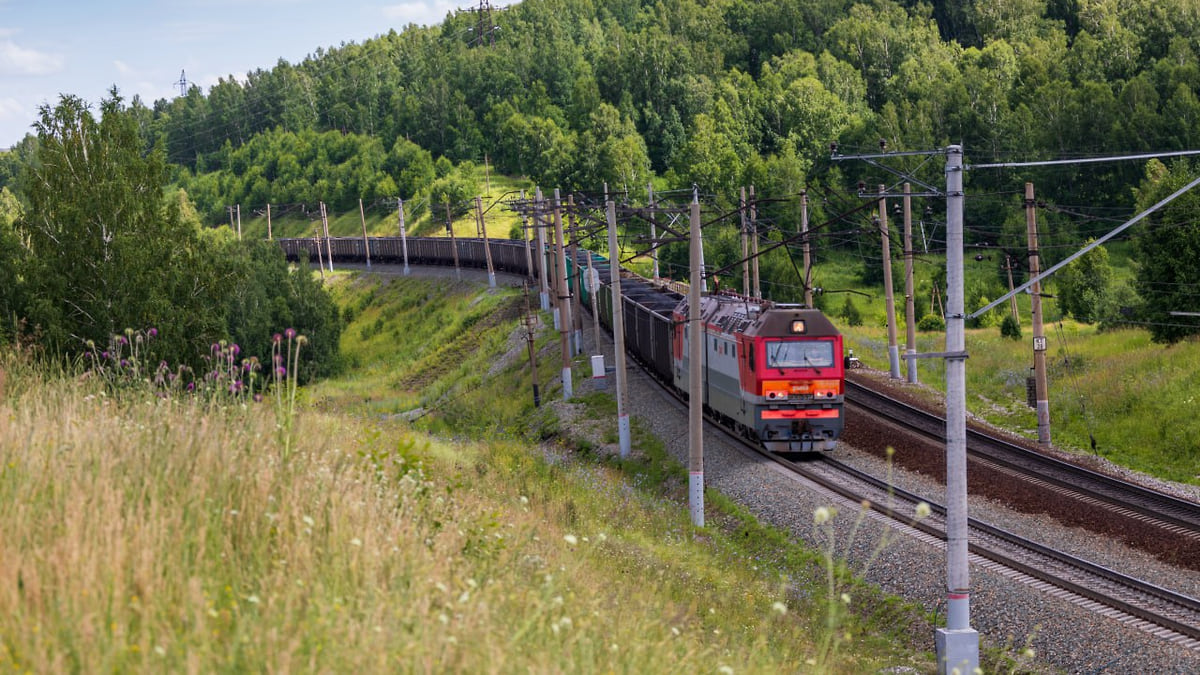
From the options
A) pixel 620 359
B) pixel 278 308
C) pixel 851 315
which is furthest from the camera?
pixel 851 315

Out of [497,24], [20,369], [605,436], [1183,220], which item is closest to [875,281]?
[1183,220]

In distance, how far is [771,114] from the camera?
11700 centimetres

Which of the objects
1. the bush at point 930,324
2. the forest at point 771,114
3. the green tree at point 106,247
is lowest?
the bush at point 930,324

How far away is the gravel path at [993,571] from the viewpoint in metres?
14.7

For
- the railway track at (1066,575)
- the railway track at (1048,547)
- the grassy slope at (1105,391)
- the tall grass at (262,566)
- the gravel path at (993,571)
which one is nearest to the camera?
the tall grass at (262,566)

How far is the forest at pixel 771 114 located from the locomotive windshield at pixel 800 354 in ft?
70.0

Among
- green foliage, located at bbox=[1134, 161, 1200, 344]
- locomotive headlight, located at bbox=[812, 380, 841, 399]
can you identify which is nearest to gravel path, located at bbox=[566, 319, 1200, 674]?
locomotive headlight, located at bbox=[812, 380, 841, 399]

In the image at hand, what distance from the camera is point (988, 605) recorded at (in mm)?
16891

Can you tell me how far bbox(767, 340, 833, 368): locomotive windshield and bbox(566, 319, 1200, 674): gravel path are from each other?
8.60 feet

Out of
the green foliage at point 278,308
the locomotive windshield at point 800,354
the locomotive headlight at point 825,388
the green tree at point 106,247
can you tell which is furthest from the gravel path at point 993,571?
the green foliage at point 278,308

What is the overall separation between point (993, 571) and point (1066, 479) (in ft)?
27.3

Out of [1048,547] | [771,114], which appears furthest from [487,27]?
[1048,547]

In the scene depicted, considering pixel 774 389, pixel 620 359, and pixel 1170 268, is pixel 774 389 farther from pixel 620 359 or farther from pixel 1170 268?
pixel 1170 268

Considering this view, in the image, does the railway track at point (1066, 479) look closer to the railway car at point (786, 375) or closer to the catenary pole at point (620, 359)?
the railway car at point (786, 375)
